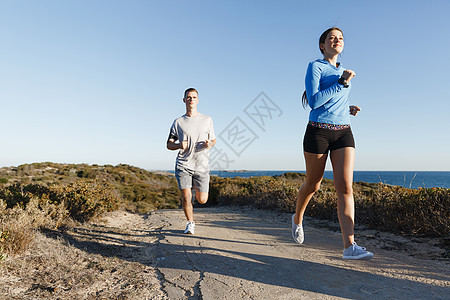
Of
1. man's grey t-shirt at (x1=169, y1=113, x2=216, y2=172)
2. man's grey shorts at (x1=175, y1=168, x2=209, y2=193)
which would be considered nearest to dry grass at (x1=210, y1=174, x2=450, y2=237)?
man's grey shorts at (x1=175, y1=168, x2=209, y2=193)

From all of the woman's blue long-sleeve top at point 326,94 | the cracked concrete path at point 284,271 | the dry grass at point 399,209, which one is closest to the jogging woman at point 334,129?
the woman's blue long-sleeve top at point 326,94

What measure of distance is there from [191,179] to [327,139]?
2215 mm

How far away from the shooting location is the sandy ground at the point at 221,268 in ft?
7.44

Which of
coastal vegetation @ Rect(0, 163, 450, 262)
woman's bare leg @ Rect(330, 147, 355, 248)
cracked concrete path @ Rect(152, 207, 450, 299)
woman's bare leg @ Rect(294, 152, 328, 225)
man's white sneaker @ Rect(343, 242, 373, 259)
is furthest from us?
coastal vegetation @ Rect(0, 163, 450, 262)

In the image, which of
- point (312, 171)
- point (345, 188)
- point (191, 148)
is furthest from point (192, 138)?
point (345, 188)

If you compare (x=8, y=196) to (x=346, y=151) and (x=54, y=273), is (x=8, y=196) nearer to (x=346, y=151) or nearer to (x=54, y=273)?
(x=54, y=273)

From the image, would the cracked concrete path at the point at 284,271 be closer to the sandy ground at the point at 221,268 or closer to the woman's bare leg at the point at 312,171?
the sandy ground at the point at 221,268

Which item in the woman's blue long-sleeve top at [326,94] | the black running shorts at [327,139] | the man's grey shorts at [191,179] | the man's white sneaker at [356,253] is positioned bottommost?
the man's white sneaker at [356,253]

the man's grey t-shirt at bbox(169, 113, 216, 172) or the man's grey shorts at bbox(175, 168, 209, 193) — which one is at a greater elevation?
the man's grey t-shirt at bbox(169, 113, 216, 172)

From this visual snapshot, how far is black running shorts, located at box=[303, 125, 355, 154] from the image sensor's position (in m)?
2.95

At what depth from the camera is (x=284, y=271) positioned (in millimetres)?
2721

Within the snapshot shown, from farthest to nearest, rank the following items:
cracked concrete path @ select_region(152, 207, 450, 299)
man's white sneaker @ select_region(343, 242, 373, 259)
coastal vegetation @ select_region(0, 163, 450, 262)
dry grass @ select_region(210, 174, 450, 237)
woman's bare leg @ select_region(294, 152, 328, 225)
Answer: dry grass @ select_region(210, 174, 450, 237) < coastal vegetation @ select_region(0, 163, 450, 262) < woman's bare leg @ select_region(294, 152, 328, 225) < man's white sneaker @ select_region(343, 242, 373, 259) < cracked concrete path @ select_region(152, 207, 450, 299)

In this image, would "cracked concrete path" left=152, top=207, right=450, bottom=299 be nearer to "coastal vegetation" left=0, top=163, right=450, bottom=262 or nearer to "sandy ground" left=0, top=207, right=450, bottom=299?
"sandy ground" left=0, top=207, right=450, bottom=299

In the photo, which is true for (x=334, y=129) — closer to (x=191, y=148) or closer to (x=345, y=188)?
(x=345, y=188)
